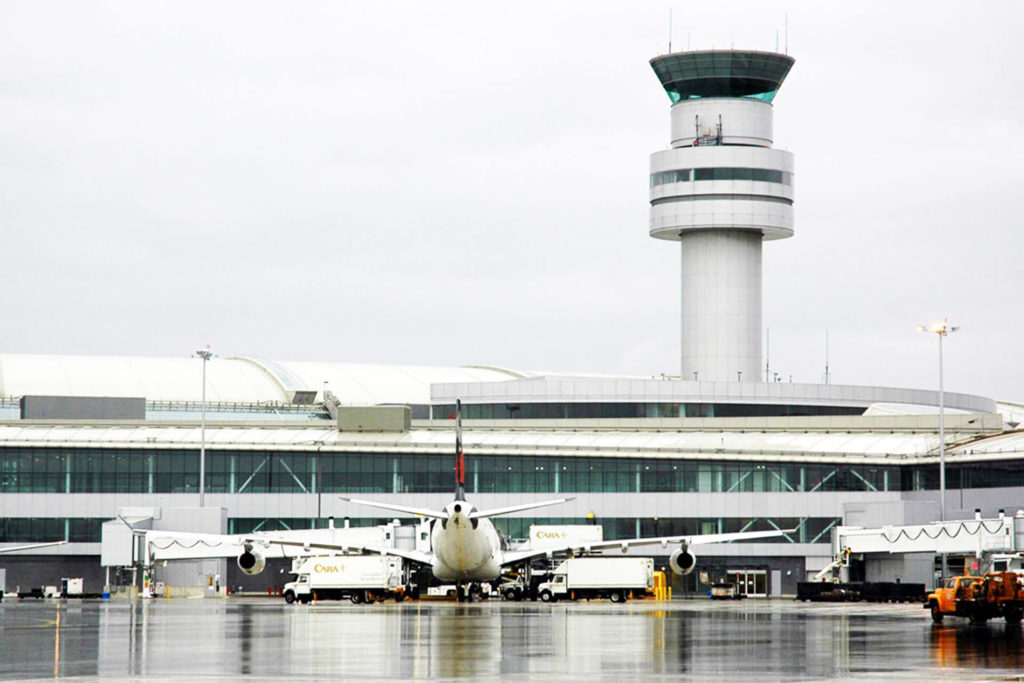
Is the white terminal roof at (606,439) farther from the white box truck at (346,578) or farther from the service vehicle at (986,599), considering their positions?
the service vehicle at (986,599)

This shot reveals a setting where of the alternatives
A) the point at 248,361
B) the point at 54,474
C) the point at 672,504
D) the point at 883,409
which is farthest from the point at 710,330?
the point at 54,474

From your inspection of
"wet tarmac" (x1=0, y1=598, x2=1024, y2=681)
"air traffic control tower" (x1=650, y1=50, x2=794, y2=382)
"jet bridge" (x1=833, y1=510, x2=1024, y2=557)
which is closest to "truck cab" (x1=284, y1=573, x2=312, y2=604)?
"wet tarmac" (x1=0, y1=598, x2=1024, y2=681)

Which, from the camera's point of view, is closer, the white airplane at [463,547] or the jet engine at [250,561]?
the white airplane at [463,547]

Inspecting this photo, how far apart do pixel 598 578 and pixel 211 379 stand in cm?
6531

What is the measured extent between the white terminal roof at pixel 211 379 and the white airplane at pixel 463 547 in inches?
1916

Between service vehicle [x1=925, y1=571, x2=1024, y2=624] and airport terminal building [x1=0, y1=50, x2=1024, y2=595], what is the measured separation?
36.5m

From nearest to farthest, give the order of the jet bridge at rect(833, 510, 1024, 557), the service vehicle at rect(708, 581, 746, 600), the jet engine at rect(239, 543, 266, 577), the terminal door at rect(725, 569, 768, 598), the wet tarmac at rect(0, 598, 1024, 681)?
→ 1. the wet tarmac at rect(0, 598, 1024, 681)
2. the jet bridge at rect(833, 510, 1024, 557)
3. the jet engine at rect(239, 543, 266, 577)
4. the service vehicle at rect(708, 581, 746, 600)
5. the terminal door at rect(725, 569, 768, 598)

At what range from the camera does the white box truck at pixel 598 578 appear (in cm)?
8569

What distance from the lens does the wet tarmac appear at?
32.6 m

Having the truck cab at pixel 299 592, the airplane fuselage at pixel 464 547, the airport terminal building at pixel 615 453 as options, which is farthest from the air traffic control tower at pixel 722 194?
the truck cab at pixel 299 592

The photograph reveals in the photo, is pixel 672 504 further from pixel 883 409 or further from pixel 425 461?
pixel 883 409

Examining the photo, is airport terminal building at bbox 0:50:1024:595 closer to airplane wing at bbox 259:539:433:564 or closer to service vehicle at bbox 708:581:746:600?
service vehicle at bbox 708:581:746:600

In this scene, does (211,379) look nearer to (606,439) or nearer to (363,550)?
(606,439)

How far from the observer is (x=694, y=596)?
355 feet
